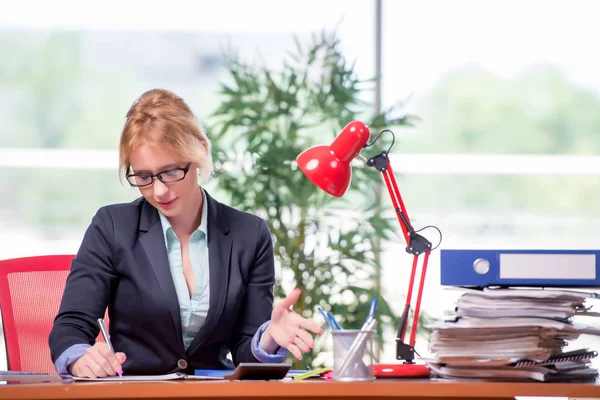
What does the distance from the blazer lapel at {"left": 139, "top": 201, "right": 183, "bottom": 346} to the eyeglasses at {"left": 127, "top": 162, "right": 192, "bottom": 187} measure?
0.46ft

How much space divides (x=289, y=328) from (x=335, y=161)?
0.36 m

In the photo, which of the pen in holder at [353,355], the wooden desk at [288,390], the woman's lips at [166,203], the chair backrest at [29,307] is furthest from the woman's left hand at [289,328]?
the chair backrest at [29,307]

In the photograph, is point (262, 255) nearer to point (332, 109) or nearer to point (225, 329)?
point (225, 329)

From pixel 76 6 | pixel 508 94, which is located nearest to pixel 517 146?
pixel 508 94

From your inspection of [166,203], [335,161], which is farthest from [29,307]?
[335,161]

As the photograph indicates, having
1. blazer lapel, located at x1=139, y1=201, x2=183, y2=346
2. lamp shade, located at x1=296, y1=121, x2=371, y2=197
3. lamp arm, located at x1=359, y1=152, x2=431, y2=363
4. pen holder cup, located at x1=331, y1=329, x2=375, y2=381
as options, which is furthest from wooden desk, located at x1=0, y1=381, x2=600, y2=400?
blazer lapel, located at x1=139, y1=201, x2=183, y2=346

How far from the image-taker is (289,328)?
1661 mm

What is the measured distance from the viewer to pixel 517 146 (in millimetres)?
4324

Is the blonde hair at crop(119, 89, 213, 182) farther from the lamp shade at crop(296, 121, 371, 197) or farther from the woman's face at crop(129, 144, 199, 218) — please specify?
the lamp shade at crop(296, 121, 371, 197)

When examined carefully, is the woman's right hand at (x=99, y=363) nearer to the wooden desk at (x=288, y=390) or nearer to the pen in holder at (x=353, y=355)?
the wooden desk at (x=288, y=390)

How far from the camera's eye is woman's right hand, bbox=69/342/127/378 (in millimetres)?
1570

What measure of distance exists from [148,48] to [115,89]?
0.28 meters

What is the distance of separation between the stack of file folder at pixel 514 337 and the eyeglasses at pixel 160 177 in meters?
0.76

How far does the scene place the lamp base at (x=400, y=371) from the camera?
1.51 metres
